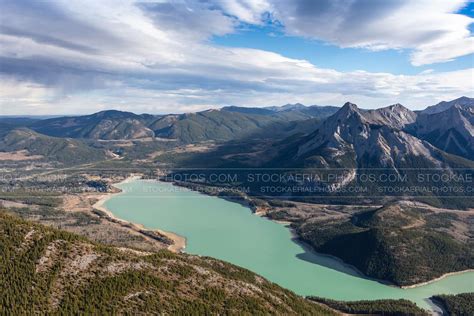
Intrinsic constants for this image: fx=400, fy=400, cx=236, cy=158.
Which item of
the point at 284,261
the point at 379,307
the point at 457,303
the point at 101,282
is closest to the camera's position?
the point at 101,282

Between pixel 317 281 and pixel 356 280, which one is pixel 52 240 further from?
pixel 356 280

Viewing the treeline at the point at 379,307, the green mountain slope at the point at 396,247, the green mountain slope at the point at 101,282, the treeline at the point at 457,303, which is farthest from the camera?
the green mountain slope at the point at 396,247

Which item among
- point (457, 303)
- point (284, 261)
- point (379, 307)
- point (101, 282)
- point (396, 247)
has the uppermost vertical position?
point (101, 282)

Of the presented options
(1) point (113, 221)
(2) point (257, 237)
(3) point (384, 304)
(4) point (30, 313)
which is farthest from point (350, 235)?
(4) point (30, 313)

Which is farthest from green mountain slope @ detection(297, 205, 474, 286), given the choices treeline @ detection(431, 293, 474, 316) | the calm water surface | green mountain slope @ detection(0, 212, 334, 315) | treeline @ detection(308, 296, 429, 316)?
green mountain slope @ detection(0, 212, 334, 315)

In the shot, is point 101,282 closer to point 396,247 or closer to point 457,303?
point 457,303

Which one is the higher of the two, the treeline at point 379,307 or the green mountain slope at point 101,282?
the green mountain slope at point 101,282

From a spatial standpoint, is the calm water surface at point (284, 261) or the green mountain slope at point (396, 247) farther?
Answer: the green mountain slope at point (396, 247)

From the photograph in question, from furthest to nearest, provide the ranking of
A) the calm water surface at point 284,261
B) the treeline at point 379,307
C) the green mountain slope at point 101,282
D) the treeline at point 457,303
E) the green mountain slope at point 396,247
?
the green mountain slope at point 396,247 < the calm water surface at point 284,261 < the treeline at point 457,303 < the treeline at point 379,307 < the green mountain slope at point 101,282

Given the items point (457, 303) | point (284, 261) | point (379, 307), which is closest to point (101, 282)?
point (379, 307)

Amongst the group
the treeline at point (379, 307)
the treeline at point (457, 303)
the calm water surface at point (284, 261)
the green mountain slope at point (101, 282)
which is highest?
the green mountain slope at point (101, 282)

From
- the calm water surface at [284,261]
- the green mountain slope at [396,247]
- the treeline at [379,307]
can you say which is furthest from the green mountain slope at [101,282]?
the green mountain slope at [396,247]

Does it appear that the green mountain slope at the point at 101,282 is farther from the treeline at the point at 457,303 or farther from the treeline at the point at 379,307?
the treeline at the point at 457,303
